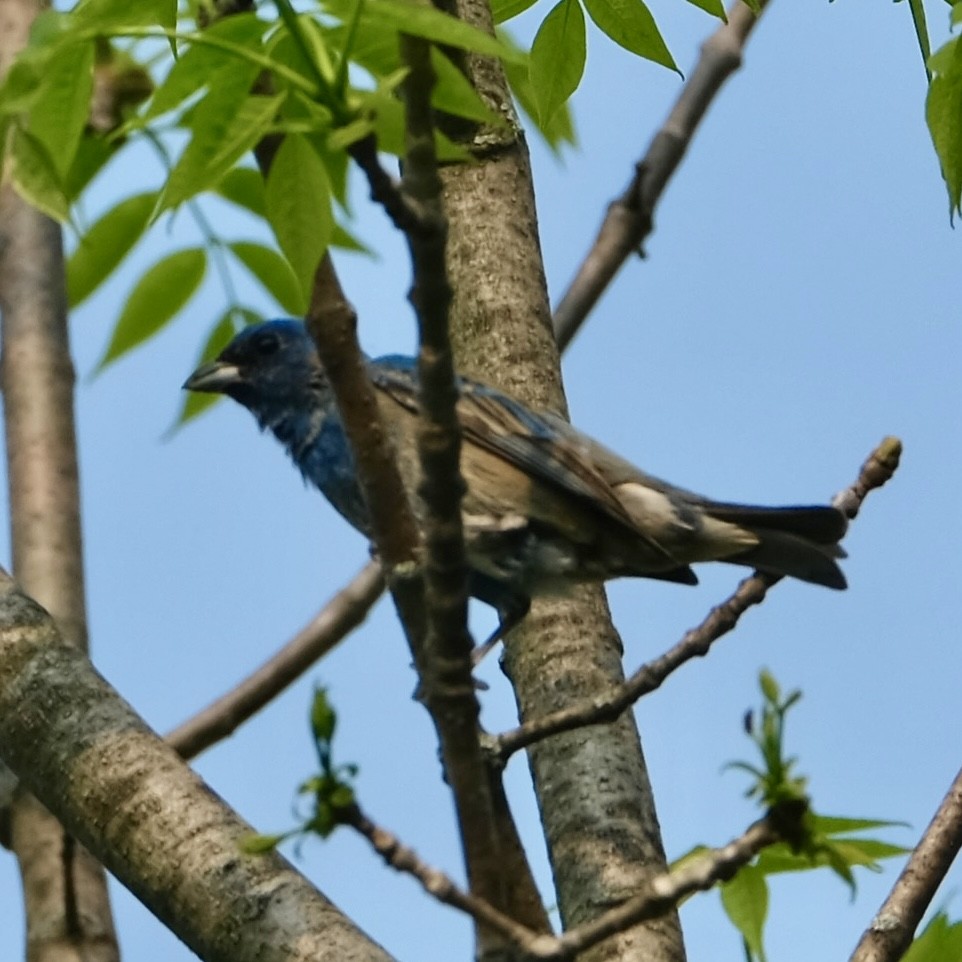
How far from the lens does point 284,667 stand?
18.5 feet

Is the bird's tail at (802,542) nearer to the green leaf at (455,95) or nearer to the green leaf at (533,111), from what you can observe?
the green leaf at (533,111)

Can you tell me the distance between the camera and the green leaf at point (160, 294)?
514cm

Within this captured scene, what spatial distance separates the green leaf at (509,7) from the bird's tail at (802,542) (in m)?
1.50

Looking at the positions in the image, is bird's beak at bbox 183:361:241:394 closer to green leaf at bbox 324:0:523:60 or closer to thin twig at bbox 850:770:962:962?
thin twig at bbox 850:770:962:962

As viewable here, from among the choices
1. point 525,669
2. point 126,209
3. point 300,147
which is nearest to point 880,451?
point 525,669

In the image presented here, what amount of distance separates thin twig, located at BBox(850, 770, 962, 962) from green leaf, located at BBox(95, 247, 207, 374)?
2737mm

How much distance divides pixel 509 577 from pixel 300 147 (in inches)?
88.8

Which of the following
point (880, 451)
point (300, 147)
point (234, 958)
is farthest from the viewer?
point (880, 451)

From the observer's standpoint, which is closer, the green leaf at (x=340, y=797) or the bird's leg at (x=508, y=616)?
the green leaf at (x=340, y=797)

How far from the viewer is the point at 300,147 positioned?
2537 mm

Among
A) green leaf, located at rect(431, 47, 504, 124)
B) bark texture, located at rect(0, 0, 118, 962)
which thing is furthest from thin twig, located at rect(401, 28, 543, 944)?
bark texture, located at rect(0, 0, 118, 962)

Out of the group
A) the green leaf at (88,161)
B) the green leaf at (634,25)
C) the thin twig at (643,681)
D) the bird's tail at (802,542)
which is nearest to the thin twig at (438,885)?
the thin twig at (643,681)

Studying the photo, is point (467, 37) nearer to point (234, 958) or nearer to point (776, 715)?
point (776, 715)

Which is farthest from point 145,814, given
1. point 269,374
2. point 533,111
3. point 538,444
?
point 533,111
